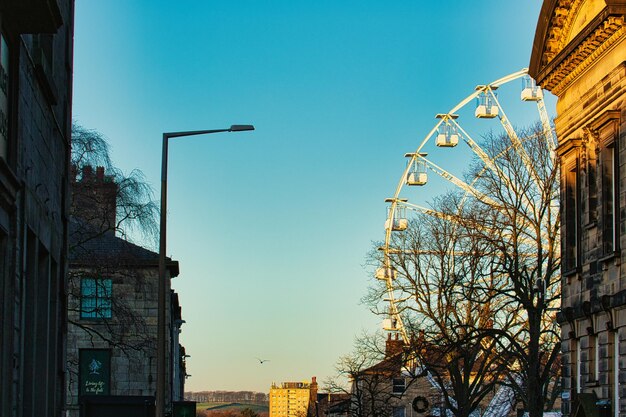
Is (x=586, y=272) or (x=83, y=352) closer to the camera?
(x=586, y=272)

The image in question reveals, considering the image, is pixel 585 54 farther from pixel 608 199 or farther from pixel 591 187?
pixel 608 199

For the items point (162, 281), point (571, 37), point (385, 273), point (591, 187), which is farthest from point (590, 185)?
point (385, 273)

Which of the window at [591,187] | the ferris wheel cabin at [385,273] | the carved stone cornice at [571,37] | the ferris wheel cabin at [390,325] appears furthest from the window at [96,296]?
the ferris wheel cabin at [390,325]

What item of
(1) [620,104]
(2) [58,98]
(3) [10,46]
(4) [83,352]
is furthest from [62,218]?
(4) [83,352]

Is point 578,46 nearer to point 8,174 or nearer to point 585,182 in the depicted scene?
point 585,182

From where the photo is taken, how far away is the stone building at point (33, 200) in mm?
15477

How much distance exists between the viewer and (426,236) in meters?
58.6

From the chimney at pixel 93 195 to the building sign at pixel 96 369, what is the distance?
1786 cm

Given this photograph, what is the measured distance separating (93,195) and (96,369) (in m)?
19.8

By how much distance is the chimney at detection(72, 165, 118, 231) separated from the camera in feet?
126

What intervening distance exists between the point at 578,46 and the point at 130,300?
103 ft

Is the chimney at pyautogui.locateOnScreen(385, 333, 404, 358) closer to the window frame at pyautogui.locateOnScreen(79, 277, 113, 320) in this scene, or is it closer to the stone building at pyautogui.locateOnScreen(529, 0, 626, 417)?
the window frame at pyautogui.locateOnScreen(79, 277, 113, 320)

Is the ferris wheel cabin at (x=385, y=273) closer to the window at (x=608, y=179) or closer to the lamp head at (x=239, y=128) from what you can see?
the window at (x=608, y=179)

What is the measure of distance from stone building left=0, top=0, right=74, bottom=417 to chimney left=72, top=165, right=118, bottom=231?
1346cm
